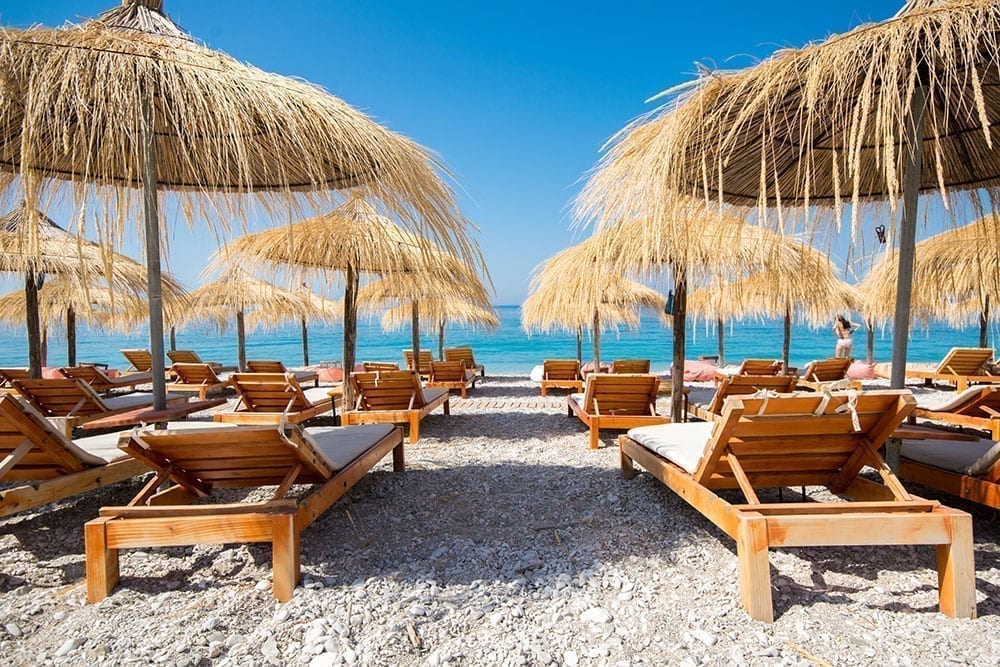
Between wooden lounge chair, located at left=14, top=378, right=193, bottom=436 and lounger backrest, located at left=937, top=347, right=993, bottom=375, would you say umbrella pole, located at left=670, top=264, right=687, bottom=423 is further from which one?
lounger backrest, located at left=937, top=347, right=993, bottom=375

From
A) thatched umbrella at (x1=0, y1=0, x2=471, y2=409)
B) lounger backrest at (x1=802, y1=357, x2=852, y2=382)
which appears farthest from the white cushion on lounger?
lounger backrest at (x1=802, y1=357, x2=852, y2=382)

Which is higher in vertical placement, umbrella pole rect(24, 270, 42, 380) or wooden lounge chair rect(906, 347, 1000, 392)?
umbrella pole rect(24, 270, 42, 380)

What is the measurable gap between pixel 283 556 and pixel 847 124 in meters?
3.51

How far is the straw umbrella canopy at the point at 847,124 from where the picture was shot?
2.06m

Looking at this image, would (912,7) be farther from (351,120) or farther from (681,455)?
(351,120)

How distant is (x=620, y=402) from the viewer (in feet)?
16.7

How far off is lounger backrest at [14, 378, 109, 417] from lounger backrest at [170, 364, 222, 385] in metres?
3.46

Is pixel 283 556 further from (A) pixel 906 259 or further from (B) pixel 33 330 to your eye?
(B) pixel 33 330

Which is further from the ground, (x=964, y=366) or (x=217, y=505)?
(x=217, y=505)

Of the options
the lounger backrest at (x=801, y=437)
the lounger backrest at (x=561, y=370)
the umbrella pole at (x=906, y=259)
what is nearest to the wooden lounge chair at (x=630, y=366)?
the lounger backrest at (x=561, y=370)

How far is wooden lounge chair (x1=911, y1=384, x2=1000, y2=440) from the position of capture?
12.4 feet

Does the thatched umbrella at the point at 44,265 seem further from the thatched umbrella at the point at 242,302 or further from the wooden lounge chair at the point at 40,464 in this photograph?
the wooden lounge chair at the point at 40,464

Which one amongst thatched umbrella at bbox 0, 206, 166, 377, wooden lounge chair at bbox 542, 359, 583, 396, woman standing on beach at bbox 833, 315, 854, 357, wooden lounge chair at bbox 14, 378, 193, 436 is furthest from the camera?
woman standing on beach at bbox 833, 315, 854, 357

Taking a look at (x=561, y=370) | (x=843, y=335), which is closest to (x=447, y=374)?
(x=561, y=370)
